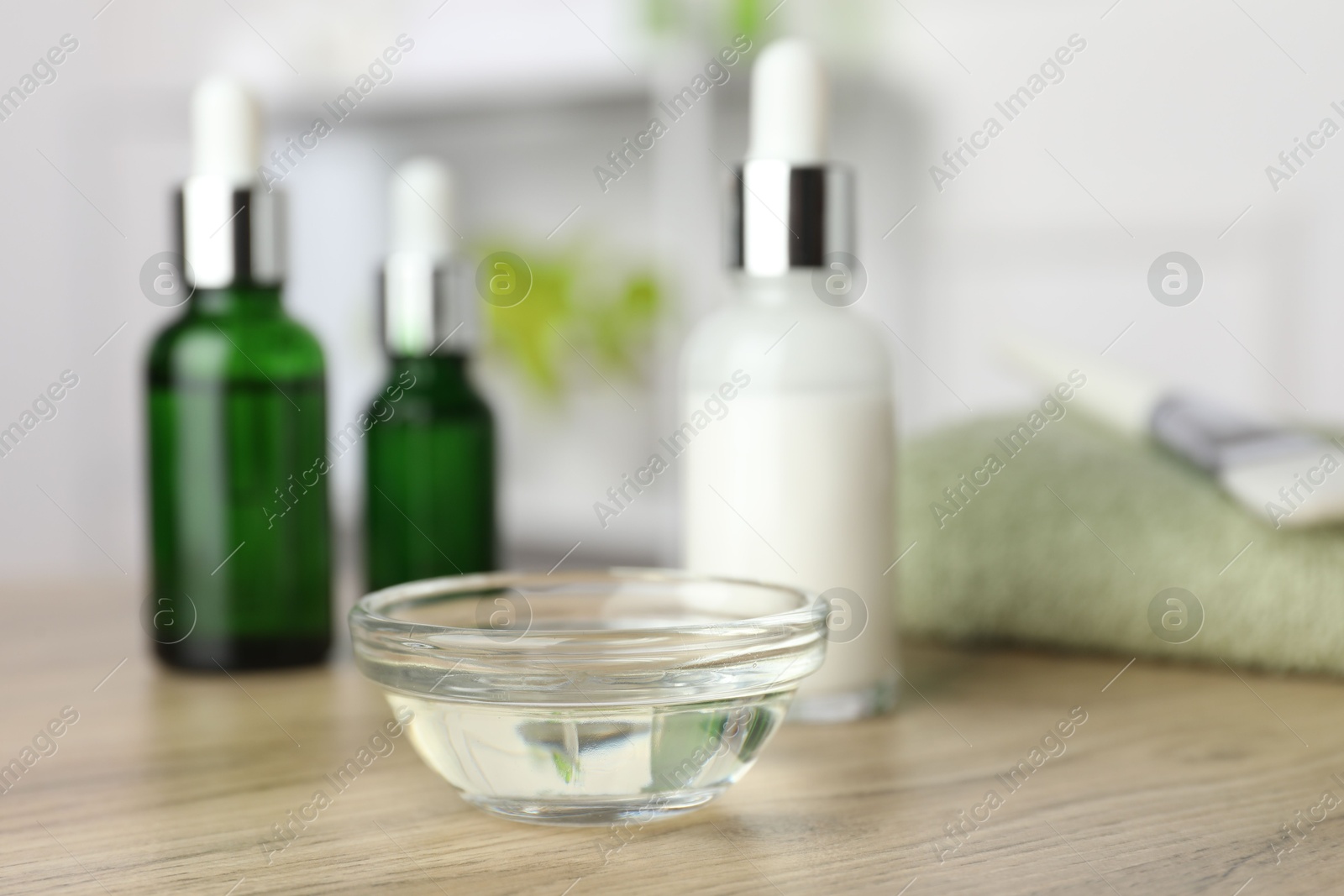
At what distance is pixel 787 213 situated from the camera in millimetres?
527

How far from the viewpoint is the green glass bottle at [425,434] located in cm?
66

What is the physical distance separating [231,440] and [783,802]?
34 centimetres

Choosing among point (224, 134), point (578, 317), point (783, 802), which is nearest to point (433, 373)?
point (224, 134)

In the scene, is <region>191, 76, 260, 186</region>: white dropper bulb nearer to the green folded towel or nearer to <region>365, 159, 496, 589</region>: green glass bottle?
<region>365, 159, 496, 589</region>: green glass bottle

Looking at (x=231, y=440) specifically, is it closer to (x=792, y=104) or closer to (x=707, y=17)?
(x=792, y=104)

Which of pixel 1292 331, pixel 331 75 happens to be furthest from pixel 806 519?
pixel 331 75

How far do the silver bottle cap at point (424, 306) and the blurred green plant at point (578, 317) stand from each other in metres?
0.89

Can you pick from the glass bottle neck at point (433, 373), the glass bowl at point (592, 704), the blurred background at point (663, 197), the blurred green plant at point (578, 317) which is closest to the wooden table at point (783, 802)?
the glass bowl at point (592, 704)

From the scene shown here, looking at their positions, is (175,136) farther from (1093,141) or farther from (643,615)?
(643,615)

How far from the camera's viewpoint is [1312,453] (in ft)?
2.01

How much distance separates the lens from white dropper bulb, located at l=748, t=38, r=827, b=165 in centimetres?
53

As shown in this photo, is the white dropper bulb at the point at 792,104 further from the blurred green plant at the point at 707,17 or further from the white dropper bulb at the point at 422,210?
the blurred green plant at the point at 707,17

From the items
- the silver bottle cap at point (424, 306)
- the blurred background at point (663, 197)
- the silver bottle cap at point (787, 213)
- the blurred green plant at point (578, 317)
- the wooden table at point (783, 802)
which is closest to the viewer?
the wooden table at point (783, 802)

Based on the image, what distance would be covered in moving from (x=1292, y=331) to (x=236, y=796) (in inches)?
48.9
